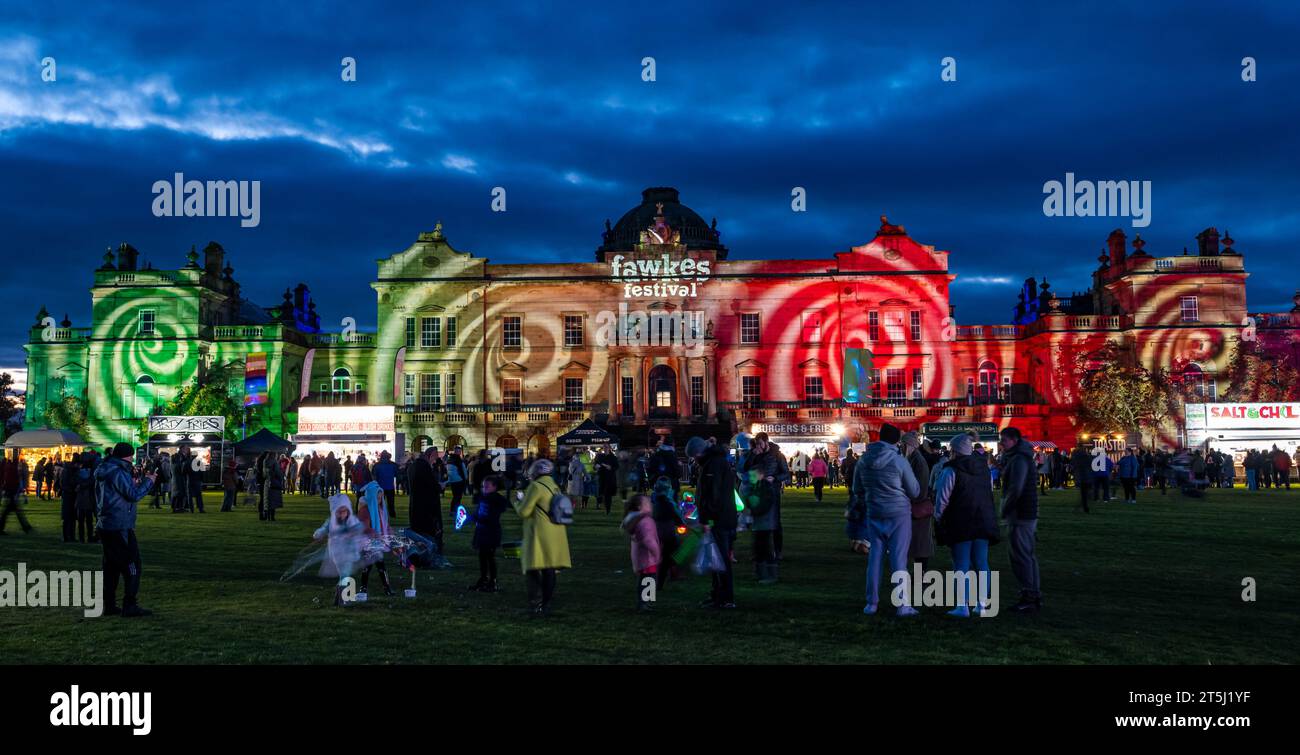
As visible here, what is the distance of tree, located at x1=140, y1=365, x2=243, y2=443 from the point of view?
183ft

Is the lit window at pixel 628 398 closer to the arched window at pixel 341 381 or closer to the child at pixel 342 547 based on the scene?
the arched window at pixel 341 381

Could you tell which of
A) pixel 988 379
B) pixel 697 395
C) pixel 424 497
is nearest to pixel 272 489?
pixel 424 497

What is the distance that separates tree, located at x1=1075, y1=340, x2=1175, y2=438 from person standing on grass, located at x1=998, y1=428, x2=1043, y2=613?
48.3m

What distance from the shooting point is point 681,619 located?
34.2ft

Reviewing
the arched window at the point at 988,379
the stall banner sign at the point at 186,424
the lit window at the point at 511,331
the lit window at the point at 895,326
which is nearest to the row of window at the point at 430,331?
the lit window at the point at 511,331

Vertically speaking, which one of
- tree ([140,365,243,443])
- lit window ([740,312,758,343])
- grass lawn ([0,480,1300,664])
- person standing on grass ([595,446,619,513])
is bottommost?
grass lawn ([0,480,1300,664])

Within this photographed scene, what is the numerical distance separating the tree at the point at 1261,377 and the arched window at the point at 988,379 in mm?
11808

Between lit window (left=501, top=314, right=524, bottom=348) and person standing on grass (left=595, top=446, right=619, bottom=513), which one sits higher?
lit window (left=501, top=314, right=524, bottom=348)

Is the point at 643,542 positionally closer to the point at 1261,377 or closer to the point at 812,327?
the point at 812,327

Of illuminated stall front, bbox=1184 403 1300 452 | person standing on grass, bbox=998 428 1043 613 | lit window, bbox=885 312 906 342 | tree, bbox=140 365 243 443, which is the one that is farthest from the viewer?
lit window, bbox=885 312 906 342

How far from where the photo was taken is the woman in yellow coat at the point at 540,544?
35.0 feet

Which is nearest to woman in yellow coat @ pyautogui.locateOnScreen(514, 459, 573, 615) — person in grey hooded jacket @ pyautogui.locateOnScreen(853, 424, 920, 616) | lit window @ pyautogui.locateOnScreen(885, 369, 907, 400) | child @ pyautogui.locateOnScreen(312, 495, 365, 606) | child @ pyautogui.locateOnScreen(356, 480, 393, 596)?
child @ pyautogui.locateOnScreen(356, 480, 393, 596)

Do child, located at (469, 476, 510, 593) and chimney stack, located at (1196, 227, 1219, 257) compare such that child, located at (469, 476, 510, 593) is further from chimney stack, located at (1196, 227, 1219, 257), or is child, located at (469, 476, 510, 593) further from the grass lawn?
chimney stack, located at (1196, 227, 1219, 257)

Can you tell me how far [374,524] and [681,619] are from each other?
149 inches
